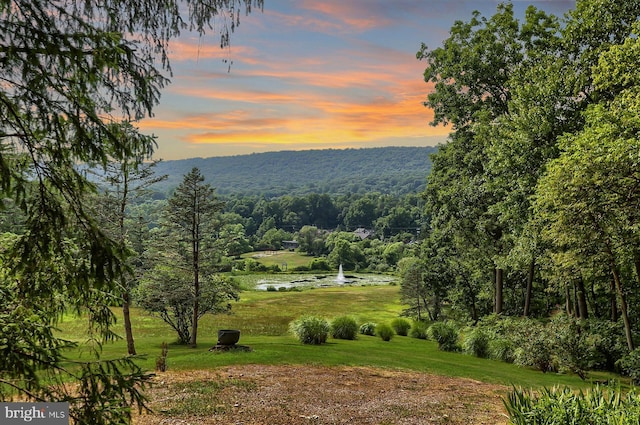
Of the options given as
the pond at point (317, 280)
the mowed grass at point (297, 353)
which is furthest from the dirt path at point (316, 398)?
the pond at point (317, 280)

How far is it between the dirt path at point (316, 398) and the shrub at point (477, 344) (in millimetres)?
7123

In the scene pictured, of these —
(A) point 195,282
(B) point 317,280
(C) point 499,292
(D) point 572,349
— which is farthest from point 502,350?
(B) point 317,280

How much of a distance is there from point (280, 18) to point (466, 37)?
68.5 ft

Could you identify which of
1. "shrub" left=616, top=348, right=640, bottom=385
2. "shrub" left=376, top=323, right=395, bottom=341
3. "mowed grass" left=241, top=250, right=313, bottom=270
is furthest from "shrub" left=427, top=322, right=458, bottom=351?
"mowed grass" left=241, top=250, right=313, bottom=270

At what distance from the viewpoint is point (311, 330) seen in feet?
66.5

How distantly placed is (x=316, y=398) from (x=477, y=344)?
12275 millimetres

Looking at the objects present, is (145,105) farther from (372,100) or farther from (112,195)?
(372,100)

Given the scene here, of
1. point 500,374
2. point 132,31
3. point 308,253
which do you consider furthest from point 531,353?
point 308,253

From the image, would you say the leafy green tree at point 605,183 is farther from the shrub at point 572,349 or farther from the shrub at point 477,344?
the shrub at point 477,344

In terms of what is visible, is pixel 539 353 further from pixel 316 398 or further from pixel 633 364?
pixel 316 398

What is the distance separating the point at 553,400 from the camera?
6664mm

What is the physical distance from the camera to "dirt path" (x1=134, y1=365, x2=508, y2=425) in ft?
30.4

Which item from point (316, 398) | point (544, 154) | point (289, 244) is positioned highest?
point (544, 154)

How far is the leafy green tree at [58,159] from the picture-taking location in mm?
3016
